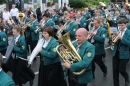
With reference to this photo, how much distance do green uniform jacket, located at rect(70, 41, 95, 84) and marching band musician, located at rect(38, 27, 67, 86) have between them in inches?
41.3

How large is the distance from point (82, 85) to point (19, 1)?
61.9 feet

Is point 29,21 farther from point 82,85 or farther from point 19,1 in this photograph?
point 19,1

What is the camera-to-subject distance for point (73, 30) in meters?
9.62

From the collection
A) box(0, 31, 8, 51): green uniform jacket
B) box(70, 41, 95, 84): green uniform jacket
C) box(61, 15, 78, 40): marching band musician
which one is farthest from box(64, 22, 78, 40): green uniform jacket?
box(70, 41, 95, 84): green uniform jacket

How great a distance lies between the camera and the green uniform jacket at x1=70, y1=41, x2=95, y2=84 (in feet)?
16.7

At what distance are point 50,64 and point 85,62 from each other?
1.52 m

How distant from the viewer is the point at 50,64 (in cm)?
646

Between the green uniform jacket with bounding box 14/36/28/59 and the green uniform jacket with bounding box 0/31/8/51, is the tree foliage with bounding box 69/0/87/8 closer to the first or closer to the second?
the green uniform jacket with bounding box 0/31/8/51

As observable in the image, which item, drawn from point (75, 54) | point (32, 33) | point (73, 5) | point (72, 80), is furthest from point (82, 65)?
point (73, 5)

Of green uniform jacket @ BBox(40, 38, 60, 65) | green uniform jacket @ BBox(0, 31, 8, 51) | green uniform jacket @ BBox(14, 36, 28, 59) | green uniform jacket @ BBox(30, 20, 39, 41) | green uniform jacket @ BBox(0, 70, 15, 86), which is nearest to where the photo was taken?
green uniform jacket @ BBox(0, 70, 15, 86)

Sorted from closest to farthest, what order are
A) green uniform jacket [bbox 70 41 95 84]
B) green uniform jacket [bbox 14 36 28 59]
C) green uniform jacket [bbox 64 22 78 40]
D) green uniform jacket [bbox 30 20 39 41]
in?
green uniform jacket [bbox 70 41 95 84]
green uniform jacket [bbox 14 36 28 59]
green uniform jacket [bbox 64 22 78 40]
green uniform jacket [bbox 30 20 39 41]

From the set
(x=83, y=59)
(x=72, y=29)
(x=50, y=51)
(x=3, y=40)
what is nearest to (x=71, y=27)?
(x=72, y=29)

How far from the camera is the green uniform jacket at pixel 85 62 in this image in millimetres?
5078

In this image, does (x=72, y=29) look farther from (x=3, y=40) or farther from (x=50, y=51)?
(x=50, y=51)
